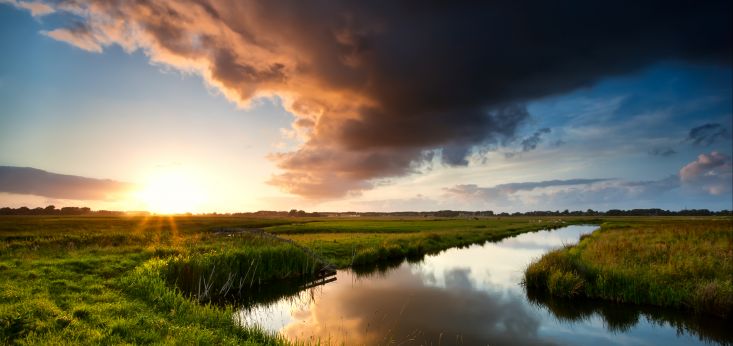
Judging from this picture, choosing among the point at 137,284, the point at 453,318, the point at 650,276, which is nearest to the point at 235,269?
the point at 137,284

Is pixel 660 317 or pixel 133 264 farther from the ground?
pixel 133 264

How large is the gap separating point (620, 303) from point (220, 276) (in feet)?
80.9

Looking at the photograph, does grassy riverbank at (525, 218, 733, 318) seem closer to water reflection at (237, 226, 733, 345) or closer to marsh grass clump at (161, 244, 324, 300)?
water reflection at (237, 226, 733, 345)

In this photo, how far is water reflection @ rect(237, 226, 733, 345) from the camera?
1662 centimetres

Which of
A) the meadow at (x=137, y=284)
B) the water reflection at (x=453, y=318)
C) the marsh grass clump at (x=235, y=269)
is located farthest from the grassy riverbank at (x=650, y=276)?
the meadow at (x=137, y=284)

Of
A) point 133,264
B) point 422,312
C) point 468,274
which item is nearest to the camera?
point 422,312

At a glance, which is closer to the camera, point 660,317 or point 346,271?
point 660,317

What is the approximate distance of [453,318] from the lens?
19.9 metres

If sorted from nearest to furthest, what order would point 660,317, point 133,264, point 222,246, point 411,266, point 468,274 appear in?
point 660,317, point 133,264, point 222,246, point 468,274, point 411,266

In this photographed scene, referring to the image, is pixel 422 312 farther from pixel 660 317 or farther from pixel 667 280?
pixel 667 280

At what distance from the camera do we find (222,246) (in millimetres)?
29656

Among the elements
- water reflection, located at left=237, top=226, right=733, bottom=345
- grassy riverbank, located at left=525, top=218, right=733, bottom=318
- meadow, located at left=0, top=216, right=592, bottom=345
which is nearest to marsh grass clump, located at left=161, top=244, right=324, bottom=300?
meadow, located at left=0, top=216, right=592, bottom=345

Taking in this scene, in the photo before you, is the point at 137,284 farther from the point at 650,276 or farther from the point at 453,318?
the point at 650,276

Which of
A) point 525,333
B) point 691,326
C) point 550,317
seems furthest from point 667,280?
point 525,333
